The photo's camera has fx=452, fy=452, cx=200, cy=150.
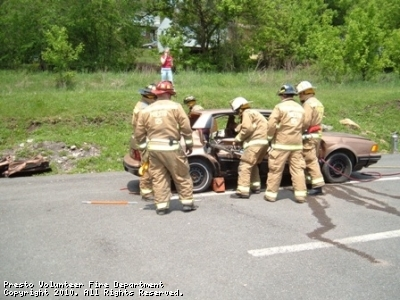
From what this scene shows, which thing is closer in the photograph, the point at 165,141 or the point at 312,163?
the point at 165,141

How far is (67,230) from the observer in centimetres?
558

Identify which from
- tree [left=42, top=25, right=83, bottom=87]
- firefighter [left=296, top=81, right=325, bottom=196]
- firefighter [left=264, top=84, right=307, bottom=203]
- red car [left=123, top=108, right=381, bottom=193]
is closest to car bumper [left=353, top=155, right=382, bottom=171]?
red car [left=123, top=108, right=381, bottom=193]

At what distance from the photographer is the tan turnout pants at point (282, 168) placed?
6883mm

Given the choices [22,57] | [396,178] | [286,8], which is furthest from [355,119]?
[286,8]

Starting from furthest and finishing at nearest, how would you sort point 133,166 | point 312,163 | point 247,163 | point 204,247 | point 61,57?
point 61,57 → point 133,166 → point 312,163 → point 247,163 → point 204,247

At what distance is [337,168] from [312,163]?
1165mm

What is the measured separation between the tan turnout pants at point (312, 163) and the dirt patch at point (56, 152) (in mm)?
5547

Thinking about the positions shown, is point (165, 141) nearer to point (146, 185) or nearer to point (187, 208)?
point (187, 208)

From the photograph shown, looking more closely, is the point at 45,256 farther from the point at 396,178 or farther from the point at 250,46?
the point at 250,46

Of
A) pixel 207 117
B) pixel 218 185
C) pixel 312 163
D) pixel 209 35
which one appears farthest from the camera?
pixel 209 35

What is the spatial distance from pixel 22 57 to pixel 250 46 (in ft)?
48.9

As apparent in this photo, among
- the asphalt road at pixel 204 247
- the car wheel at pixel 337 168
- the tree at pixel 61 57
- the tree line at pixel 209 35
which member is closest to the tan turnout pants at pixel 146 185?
the asphalt road at pixel 204 247

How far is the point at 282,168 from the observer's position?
6961 millimetres

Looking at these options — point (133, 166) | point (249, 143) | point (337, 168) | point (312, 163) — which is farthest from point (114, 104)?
point (312, 163)
